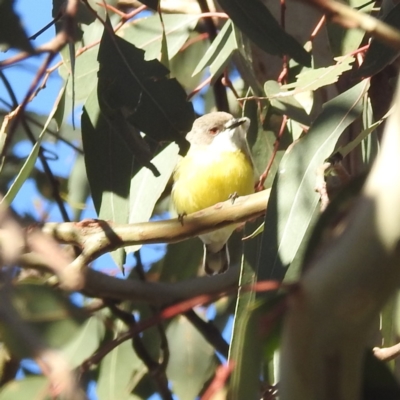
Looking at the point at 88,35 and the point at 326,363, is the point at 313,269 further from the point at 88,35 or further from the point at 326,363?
the point at 88,35

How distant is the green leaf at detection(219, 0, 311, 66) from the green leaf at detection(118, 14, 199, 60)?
91 centimetres

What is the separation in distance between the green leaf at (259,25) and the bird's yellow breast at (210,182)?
1223mm

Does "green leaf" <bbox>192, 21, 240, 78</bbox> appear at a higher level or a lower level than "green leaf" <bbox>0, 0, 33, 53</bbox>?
higher

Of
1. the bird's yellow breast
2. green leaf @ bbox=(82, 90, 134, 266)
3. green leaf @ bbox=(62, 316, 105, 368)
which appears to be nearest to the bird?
the bird's yellow breast

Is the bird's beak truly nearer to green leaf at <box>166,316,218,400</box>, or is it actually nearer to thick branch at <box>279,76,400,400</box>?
green leaf at <box>166,316,218,400</box>

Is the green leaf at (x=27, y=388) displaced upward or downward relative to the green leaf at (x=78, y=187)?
downward

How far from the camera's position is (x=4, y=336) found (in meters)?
1.43

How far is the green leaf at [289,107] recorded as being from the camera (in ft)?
7.80

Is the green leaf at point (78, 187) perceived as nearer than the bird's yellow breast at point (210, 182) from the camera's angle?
No

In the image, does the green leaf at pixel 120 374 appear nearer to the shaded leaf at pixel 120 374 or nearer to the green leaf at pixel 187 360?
the shaded leaf at pixel 120 374

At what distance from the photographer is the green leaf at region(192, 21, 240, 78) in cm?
257

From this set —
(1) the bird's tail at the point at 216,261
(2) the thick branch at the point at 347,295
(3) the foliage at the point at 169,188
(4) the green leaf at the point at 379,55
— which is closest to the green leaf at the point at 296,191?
(3) the foliage at the point at 169,188

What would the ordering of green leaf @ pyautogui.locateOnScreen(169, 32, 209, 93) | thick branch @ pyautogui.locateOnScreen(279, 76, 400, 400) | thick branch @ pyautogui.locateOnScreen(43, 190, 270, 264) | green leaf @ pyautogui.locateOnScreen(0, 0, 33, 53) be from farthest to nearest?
green leaf @ pyautogui.locateOnScreen(169, 32, 209, 93), thick branch @ pyautogui.locateOnScreen(43, 190, 270, 264), green leaf @ pyautogui.locateOnScreen(0, 0, 33, 53), thick branch @ pyautogui.locateOnScreen(279, 76, 400, 400)

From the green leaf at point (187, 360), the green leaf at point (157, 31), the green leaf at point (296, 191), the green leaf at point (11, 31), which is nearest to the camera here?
the green leaf at point (11, 31)
